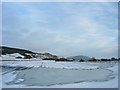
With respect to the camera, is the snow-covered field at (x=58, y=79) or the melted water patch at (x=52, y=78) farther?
the melted water patch at (x=52, y=78)

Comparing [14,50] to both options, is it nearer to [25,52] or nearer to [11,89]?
[25,52]

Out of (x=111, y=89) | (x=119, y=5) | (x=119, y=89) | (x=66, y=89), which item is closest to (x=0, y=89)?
(x=66, y=89)

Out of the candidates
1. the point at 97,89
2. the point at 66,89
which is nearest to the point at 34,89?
the point at 66,89

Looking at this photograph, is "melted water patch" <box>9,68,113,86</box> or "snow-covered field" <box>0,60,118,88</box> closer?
"snow-covered field" <box>0,60,118,88</box>

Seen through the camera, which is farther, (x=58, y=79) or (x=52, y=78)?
(x=52, y=78)

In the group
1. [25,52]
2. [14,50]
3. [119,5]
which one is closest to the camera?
[119,5]

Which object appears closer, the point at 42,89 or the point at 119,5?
→ the point at 42,89

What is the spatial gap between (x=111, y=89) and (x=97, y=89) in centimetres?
36

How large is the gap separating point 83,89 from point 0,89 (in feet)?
7.03

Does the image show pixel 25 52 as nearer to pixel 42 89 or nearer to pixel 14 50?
pixel 14 50

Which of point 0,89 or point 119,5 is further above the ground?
point 119,5

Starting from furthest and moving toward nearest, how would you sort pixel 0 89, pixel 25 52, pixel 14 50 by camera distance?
pixel 25 52 < pixel 14 50 < pixel 0 89

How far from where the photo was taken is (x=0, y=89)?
331cm

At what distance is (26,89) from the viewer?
3.43m
